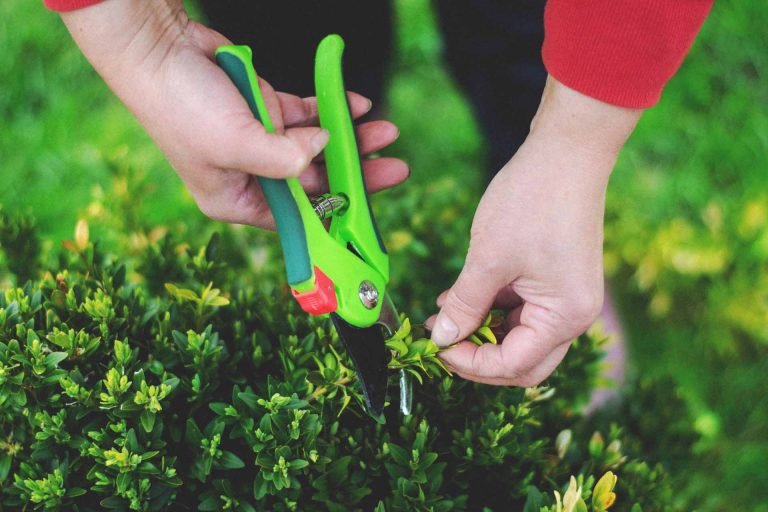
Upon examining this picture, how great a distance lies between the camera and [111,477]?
1.11 meters

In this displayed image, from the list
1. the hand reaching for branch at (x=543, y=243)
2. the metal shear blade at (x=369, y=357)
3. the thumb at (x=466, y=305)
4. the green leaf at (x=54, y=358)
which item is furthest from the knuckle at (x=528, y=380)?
the green leaf at (x=54, y=358)

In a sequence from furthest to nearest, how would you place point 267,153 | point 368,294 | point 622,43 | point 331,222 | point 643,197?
point 643,197, point 331,222, point 368,294, point 267,153, point 622,43

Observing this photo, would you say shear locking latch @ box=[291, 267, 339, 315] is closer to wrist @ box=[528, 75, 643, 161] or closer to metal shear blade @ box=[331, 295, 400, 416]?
metal shear blade @ box=[331, 295, 400, 416]

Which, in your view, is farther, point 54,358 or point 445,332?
point 445,332

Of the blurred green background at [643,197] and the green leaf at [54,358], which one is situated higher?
the green leaf at [54,358]

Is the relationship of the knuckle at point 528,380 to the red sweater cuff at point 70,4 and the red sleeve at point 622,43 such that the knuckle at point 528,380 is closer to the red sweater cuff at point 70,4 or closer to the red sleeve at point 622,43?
the red sleeve at point 622,43

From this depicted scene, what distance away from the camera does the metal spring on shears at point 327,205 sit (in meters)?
1.29

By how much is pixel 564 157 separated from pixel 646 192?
167 cm

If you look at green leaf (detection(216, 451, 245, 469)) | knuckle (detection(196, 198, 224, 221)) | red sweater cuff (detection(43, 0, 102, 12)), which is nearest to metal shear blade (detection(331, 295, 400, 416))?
green leaf (detection(216, 451, 245, 469))

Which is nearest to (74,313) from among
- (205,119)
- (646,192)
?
(205,119)

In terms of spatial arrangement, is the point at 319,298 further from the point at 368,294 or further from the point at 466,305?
the point at 466,305

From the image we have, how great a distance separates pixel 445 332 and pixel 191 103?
571mm

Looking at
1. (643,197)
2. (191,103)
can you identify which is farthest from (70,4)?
(643,197)

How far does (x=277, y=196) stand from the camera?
1.24 meters
